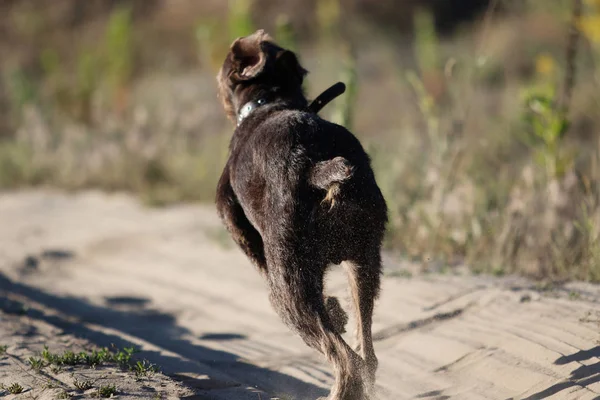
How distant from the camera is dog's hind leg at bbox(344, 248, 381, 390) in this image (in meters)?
4.21

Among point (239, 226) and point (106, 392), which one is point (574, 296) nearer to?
point (239, 226)

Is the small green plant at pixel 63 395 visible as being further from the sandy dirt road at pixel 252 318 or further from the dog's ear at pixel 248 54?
the dog's ear at pixel 248 54

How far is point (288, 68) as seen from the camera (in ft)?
16.3

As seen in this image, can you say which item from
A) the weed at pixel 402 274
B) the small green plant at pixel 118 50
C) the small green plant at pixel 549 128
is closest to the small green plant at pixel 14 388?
the weed at pixel 402 274

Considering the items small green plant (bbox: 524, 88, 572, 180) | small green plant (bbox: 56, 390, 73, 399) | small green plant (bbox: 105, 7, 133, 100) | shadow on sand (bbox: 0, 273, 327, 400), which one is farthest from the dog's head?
small green plant (bbox: 105, 7, 133, 100)

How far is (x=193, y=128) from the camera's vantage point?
12719 millimetres

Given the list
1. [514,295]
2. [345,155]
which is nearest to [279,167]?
[345,155]

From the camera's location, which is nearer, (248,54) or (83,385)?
(83,385)

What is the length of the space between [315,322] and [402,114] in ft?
36.7

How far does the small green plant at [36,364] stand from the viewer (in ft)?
15.2

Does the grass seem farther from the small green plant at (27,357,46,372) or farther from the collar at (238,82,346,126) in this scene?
the collar at (238,82,346,126)

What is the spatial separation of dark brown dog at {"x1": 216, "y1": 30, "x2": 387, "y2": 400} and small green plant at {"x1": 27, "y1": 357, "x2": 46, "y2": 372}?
1.37 metres

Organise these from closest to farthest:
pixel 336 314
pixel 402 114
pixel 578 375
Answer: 1. pixel 578 375
2. pixel 336 314
3. pixel 402 114

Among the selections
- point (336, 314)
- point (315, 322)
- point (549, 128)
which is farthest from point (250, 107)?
point (549, 128)
